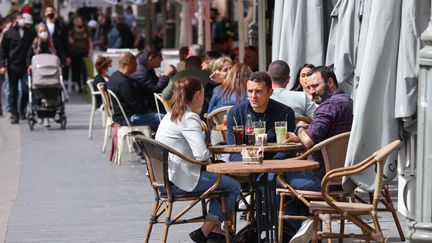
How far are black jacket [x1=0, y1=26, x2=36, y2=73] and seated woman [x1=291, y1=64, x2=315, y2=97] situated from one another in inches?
414

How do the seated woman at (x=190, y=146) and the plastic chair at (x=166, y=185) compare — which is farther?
the seated woman at (x=190, y=146)

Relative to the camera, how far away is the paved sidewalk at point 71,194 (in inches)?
406

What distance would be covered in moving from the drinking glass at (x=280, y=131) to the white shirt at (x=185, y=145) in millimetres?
595

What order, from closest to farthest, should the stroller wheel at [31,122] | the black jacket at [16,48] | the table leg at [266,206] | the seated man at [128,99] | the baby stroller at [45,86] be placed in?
the table leg at [266,206]
the seated man at [128,99]
the baby stroller at [45,86]
the stroller wheel at [31,122]
the black jacket at [16,48]

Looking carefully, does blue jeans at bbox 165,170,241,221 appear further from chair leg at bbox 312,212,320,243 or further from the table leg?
chair leg at bbox 312,212,320,243

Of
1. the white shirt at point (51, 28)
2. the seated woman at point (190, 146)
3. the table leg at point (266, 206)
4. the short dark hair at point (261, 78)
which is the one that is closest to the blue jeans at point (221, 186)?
the seated woman at point (190, 146)

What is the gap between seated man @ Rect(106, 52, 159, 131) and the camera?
15.2 metres

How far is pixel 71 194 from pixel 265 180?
4893 mm

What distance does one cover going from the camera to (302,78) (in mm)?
10953

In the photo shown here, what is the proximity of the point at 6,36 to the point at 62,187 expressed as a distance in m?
8.80

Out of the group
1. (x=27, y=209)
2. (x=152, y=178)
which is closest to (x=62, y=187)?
(x=27, y=209)

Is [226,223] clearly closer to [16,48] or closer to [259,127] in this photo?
[259,127]

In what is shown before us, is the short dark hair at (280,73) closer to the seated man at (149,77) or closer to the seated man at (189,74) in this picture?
the seated man at (189,74)

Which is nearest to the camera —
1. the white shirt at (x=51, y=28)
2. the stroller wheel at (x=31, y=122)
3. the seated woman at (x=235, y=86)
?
the seated woman at (x=235, y=86)
